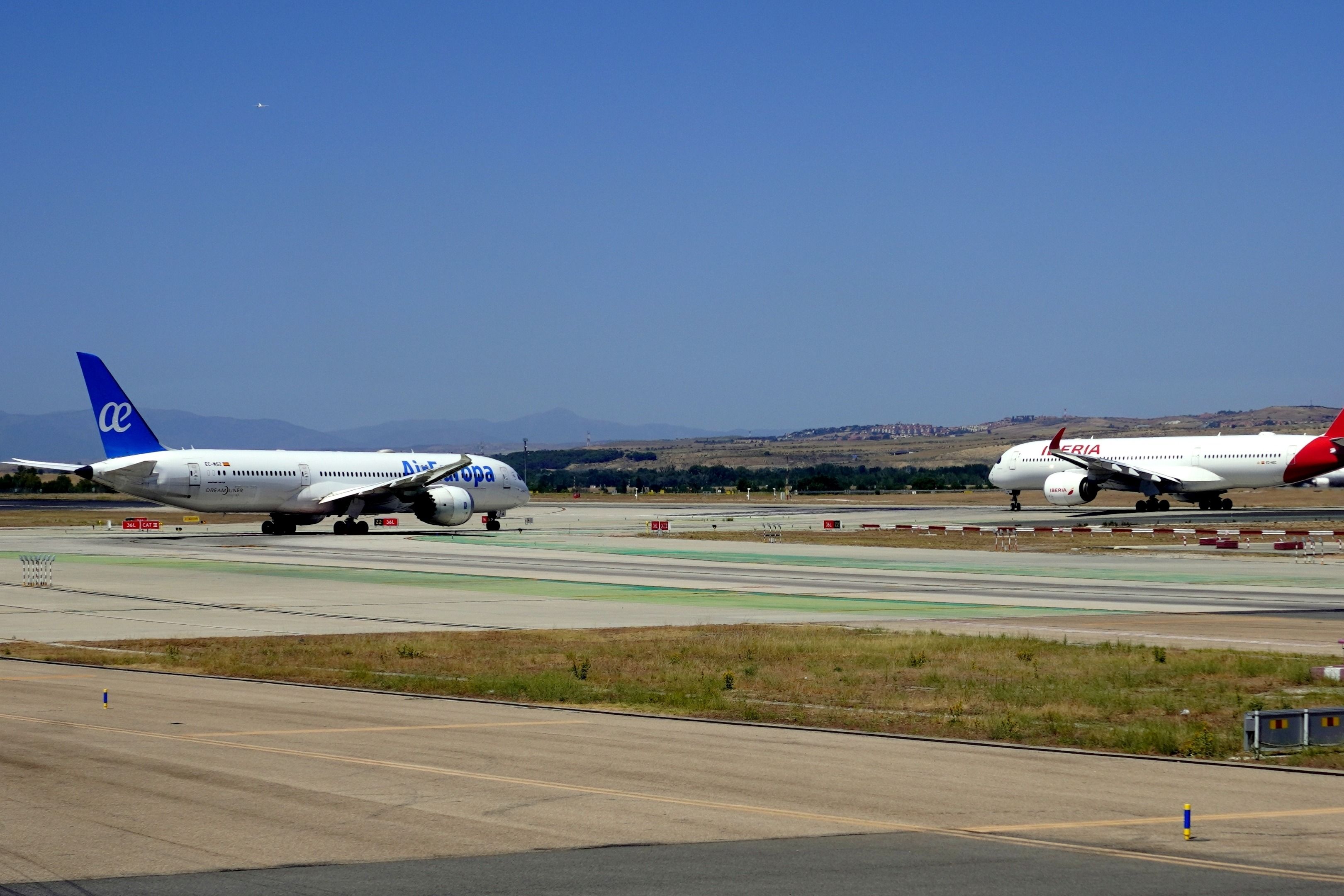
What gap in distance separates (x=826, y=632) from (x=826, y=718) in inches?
379

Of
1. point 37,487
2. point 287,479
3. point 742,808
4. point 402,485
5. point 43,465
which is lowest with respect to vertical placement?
point 742,808

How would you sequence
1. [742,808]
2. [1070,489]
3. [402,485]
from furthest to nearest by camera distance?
[1070,489] → [402,485] → [742,808]

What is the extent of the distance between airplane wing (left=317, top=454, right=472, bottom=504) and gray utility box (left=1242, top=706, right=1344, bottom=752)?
54.6 m

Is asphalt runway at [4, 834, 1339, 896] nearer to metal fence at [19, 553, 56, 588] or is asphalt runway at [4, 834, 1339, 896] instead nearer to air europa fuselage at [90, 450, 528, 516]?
metal fence at [19, 553, 56, 588]

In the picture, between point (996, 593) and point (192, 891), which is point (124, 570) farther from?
point (192, 891)

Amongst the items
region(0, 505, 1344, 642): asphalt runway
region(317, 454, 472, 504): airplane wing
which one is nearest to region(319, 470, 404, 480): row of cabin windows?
region(317, 454, 472, 504): airplane wing

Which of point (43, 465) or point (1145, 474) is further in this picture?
point (1145, 474)

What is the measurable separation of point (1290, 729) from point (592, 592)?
24424 mm

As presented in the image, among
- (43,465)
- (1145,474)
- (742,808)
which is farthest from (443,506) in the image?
(742,808)

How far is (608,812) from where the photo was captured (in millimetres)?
11938

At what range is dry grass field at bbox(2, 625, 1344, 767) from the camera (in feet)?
54.8

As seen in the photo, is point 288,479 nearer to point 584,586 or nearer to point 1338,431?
point 584,586

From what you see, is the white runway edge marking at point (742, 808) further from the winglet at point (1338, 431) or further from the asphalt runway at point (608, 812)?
the winglet at point (1338, 431)

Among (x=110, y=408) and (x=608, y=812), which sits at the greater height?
(x=110, y=408)
